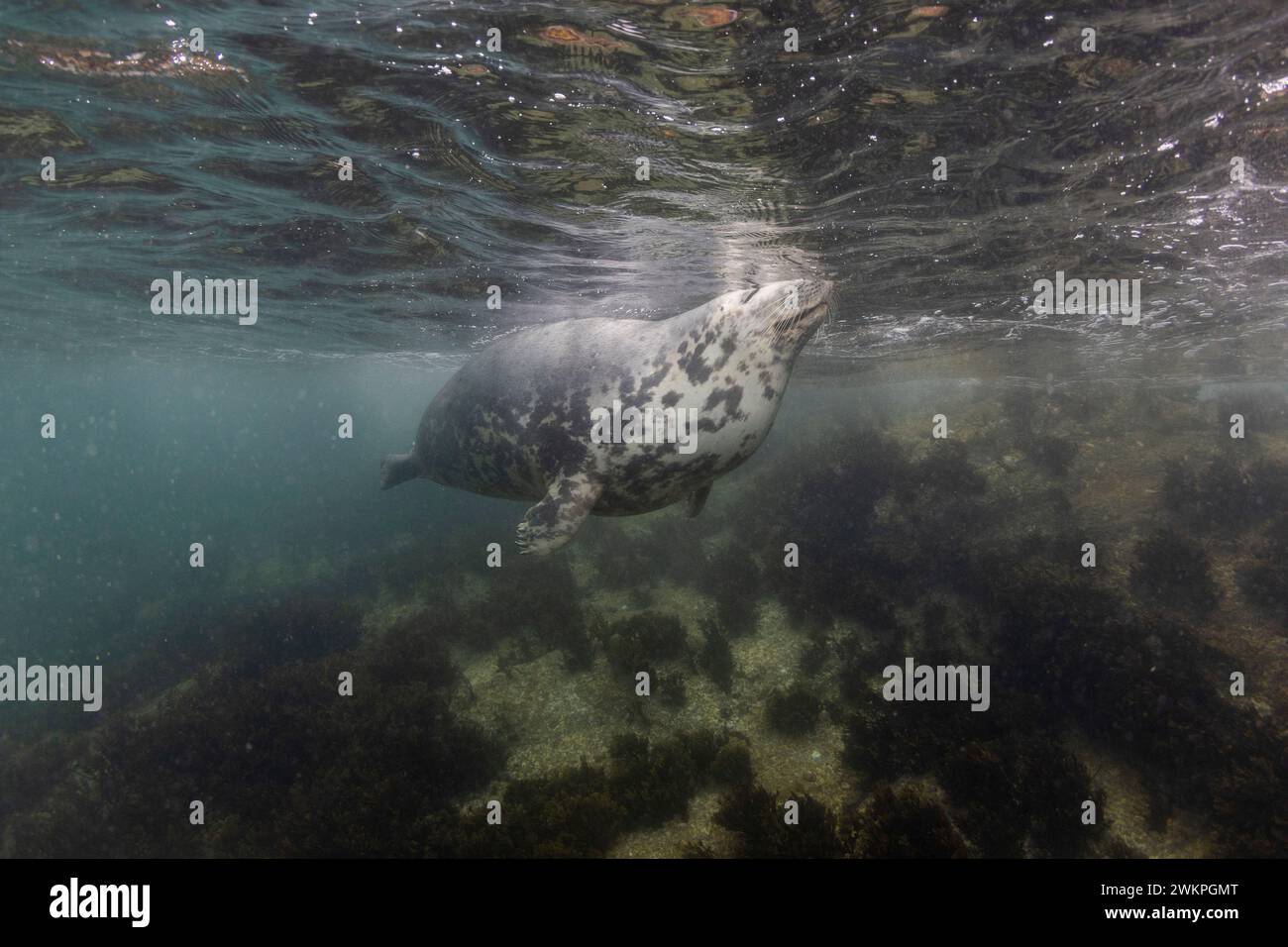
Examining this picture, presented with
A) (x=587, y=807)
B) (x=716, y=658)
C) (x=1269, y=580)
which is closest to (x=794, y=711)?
(x=716, y=658)

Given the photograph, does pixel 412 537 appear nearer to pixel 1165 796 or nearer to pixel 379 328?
pixel 379 328

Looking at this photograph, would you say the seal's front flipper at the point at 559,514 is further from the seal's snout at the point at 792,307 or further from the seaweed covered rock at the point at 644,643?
the seaweed covered rock at the point at 644,643

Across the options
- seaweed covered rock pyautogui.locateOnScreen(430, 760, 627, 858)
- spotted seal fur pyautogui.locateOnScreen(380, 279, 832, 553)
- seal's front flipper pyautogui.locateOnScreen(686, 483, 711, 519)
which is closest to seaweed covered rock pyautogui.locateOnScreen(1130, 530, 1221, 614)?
seal's front flipper pyautogui.locateOnScreen(686, 483, 711, 519)

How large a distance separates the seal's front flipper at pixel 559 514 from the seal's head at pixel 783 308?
1.97 meters

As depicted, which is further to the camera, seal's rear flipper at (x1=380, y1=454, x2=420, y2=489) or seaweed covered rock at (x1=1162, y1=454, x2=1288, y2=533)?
seaweed covered rock at (x1=1162, y1=454, x2=1288, y2=533)

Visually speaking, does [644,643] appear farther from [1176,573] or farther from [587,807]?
[1176,573]

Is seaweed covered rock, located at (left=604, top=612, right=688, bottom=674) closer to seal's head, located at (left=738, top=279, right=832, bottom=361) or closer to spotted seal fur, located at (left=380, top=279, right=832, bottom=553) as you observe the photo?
spotted seal fur, located at (left=380, top=279, right=832, bottom=553)

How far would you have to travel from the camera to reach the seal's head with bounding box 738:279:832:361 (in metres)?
4.89

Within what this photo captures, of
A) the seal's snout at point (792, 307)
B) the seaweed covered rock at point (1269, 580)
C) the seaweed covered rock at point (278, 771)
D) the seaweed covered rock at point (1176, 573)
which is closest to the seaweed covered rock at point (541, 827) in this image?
the seaweed covered rock at point (278, 771)

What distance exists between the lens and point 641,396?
5.18 metres

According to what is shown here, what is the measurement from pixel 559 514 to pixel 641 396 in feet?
4.12

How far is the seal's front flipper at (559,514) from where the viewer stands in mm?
5055

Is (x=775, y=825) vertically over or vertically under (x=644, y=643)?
under
